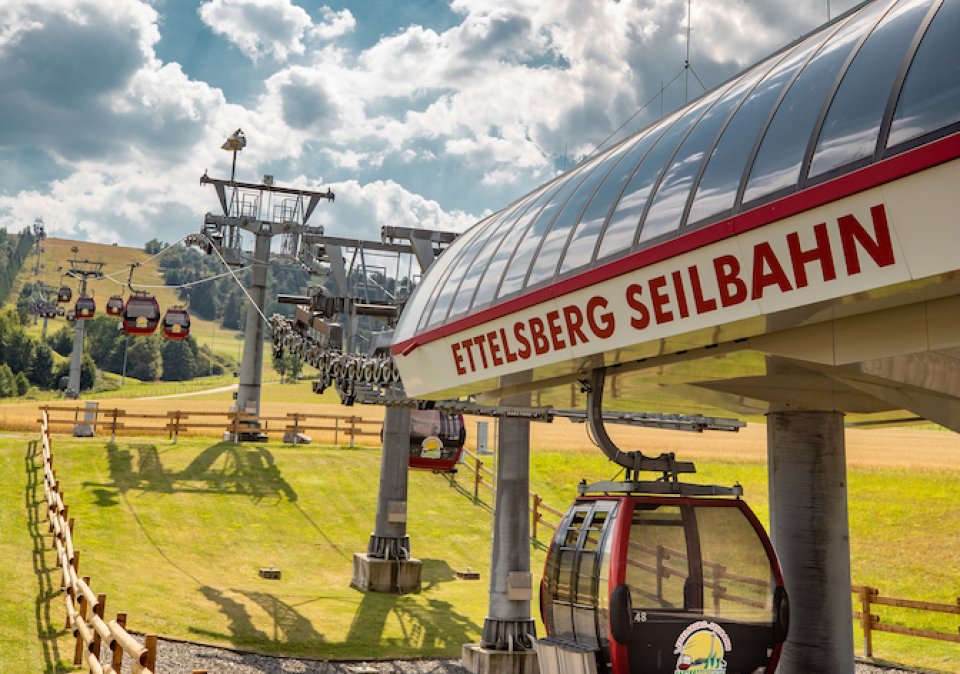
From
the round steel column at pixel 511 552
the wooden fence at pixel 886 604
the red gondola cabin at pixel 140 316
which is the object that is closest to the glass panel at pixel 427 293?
the round steel column at pixel 511 552

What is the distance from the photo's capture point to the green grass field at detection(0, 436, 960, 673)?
18.6m

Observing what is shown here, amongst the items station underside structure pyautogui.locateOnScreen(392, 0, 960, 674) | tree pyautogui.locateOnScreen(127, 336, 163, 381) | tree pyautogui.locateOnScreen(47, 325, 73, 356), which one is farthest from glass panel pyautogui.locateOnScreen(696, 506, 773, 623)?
tree pyautogui.locateOnScreen(47, 325, 73, 356)

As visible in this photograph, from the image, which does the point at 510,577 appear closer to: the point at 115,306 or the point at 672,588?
the point at 672,588

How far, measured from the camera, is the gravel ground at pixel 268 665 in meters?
15.6

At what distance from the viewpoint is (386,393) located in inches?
774

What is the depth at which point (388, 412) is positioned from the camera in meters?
25.9

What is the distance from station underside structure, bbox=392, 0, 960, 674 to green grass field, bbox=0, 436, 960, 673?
28.0 ft

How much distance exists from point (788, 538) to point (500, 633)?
785 centimetres

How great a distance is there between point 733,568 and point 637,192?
11.5 feet

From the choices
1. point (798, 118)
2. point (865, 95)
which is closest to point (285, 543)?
point (798, 118)

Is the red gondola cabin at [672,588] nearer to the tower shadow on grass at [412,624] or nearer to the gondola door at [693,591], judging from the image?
the gondola door at [693,591]

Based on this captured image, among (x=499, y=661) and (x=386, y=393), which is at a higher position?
(x=386, y=393)

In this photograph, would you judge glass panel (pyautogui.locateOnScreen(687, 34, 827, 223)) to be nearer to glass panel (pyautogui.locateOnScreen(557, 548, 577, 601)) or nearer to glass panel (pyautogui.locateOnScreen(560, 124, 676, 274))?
glass panel (pyautogui.locateOnScreen(560, 124, 676, 274))

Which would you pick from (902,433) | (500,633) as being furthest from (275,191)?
(902,433)
